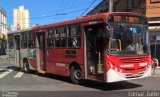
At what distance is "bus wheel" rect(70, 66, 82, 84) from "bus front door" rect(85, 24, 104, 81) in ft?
2.83

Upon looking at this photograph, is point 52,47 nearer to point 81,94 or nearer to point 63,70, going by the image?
point 63,70

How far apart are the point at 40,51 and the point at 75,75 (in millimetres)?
4710

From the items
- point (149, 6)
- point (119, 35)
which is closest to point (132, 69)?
point (119, 35)

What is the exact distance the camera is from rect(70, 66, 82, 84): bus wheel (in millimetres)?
16559

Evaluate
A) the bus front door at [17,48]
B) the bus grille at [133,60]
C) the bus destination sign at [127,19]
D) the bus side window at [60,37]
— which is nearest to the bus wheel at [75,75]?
the bus side window at [60,37]

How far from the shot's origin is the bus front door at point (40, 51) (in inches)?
810

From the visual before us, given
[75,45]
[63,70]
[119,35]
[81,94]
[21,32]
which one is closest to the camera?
[81,94]

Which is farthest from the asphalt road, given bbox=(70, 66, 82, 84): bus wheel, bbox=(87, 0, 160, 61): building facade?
bbox=(87, 0, 160, 61): building facade

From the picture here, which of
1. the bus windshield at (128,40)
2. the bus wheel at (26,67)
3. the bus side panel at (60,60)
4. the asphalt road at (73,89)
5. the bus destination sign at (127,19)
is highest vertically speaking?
the bus destination sign at (127,19)

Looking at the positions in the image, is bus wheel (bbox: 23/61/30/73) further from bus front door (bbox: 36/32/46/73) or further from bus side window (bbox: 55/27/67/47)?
bus side window (bbox: 55/27/67/47)

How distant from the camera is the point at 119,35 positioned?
1451cm

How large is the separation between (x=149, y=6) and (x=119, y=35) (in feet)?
51.5

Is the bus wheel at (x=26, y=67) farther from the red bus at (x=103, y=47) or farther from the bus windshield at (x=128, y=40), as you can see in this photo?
the bus windshield at (x=128, y=40)

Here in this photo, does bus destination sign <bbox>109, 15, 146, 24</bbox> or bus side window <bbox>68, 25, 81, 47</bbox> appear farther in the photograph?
bus side window <bbox>68, 25, 81, 47</bbox>
